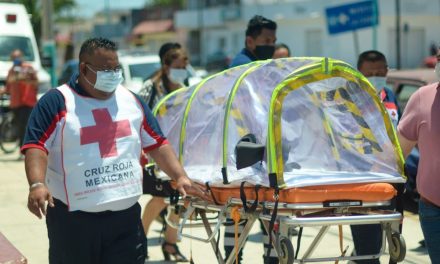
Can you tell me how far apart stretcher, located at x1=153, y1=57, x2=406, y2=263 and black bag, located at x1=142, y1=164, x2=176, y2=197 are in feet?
0.73

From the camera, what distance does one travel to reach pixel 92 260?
4777 mm

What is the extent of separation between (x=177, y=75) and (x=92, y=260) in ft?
11.0

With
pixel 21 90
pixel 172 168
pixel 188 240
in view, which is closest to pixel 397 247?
pixel 172 168

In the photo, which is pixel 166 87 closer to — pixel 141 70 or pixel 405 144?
pixel 405 144

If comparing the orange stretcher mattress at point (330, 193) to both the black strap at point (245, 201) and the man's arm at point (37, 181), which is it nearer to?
the black strap at point (245, 201)

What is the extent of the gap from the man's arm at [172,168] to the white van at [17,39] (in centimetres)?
1424

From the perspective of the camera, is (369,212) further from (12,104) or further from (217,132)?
(12,104)

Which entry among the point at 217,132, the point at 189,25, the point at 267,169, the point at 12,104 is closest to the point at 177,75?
the point at 217,132

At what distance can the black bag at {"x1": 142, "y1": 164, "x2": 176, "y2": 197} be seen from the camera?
609 cm

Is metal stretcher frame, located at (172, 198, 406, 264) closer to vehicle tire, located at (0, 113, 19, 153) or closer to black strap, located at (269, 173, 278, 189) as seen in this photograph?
black strap, located at (269, 173, 278, 189)

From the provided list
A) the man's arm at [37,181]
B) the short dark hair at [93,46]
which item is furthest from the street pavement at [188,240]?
the man's arm at [37,181]

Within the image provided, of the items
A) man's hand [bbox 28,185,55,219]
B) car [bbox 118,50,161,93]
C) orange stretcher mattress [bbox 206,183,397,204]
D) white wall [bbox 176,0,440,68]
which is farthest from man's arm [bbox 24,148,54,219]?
white wall [bbox 176,0,440,68]

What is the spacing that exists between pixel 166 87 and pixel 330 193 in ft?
10.1

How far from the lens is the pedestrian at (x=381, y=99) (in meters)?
6.03
